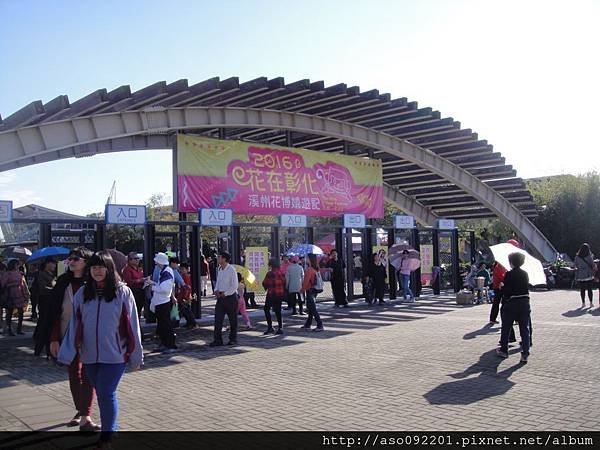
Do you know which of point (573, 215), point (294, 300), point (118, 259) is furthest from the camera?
point (573, 215)

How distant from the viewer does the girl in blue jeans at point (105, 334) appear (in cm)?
479

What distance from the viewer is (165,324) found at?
1027cm

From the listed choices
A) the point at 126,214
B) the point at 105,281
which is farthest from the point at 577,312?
the point at 105,281

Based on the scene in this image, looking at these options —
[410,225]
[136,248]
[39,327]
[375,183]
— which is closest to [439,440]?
[39,327]

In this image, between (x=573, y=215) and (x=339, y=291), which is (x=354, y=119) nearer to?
(x=339, y=291)

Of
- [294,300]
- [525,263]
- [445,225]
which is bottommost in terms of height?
[294,300]

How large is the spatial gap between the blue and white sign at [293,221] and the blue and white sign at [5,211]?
7.77 m

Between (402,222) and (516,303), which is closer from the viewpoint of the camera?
(516,303)

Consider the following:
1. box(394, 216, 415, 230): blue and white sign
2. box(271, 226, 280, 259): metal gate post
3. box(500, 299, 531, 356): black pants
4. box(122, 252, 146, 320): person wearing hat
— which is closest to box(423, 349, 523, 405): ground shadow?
box(500, 299, 531, 356): black pants

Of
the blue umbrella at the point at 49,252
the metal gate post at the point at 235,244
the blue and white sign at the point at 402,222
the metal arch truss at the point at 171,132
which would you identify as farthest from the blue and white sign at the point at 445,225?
the blue umbrella at the point at 49,252

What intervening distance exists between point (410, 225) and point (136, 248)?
13.7 metres

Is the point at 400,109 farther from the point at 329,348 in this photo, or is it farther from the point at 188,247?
the point at 329,348

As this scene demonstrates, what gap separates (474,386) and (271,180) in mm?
14391

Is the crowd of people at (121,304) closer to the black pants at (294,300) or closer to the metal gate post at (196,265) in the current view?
the black pants at (294,300)
